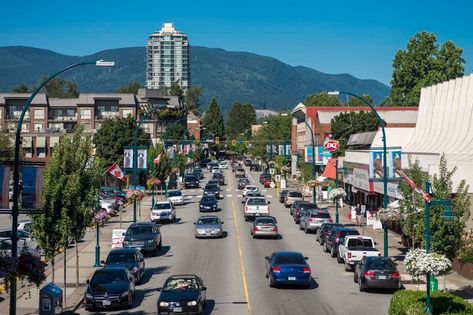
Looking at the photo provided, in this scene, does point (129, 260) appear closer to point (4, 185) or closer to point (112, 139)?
point (4, 185)

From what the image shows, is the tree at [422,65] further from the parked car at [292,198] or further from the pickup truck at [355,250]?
the pickup truck at [355,250]

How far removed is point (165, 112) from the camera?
150625 millimetres

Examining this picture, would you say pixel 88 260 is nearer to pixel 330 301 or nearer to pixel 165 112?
pixel 330 301

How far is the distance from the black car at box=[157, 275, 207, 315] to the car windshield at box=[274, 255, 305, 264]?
551cm

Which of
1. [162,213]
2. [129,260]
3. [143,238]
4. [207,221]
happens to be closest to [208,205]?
[162,213]

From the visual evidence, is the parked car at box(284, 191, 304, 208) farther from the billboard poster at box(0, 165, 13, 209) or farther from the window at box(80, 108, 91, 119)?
the window at box(80, 108, 91, 119)

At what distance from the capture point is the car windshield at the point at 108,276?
88.6ft

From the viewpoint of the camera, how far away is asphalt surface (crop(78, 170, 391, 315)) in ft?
87.4

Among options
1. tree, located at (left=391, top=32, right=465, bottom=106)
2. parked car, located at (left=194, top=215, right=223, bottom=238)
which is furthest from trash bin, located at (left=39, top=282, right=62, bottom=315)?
tree, located at (left=391, top=32, right=465, bottom=106)

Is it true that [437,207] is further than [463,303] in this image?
Yes

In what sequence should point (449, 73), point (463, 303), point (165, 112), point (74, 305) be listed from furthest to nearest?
point (165, 112) < point (449, 73) < point (74, 305) < point (463, 303)

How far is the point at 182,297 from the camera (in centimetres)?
2459

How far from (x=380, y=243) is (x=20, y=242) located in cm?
2113

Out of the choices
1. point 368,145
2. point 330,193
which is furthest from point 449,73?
point 330,193
